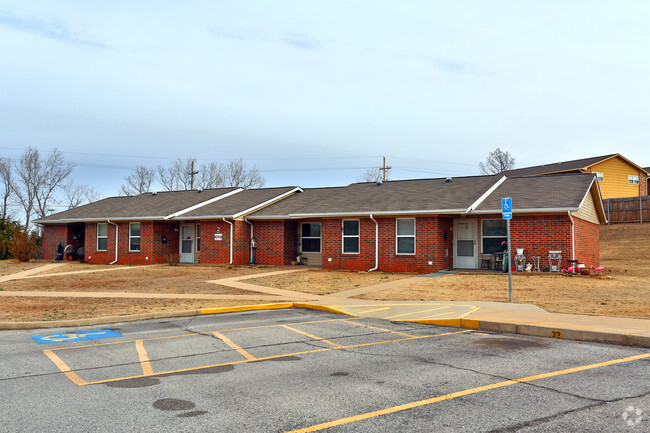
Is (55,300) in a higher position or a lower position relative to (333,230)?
lower

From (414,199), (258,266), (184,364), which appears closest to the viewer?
(184,364)

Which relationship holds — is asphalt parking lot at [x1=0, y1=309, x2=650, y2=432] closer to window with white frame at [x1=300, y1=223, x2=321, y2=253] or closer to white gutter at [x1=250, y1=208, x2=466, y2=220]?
white gutter at [x1=250, y1=208, x2=466, y2=220]

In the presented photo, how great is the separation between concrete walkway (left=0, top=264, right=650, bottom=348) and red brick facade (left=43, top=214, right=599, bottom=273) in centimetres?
491

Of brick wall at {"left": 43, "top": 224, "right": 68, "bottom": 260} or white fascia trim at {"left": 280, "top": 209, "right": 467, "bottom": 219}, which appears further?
brick wall at {"left": 43, "top": 224, "right": 68, "bottom": 260}

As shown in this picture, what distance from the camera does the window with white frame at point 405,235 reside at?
22.7 metres

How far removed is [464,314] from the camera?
1177 centimetres

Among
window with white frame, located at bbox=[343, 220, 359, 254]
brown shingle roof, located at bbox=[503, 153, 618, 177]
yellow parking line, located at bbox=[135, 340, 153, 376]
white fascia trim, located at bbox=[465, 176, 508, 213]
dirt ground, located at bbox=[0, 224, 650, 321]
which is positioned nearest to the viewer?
yellow parking line, located at bbox=[135, 340, 153, 376]

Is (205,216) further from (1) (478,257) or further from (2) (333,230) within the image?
(1) (478,257)

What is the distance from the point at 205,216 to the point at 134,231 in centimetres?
559

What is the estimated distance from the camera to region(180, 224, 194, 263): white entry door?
97.5 ft

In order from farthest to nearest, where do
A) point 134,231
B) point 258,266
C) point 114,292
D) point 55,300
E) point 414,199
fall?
point 134,231 < point 258,266 < point 414,199 < point 114,292 < point 55,300

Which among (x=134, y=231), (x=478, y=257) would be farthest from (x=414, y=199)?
(x=134, y=231)

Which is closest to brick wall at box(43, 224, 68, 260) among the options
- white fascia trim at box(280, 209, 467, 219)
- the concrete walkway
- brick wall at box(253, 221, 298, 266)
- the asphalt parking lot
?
brick wall at box(253, 221, 298, 266)

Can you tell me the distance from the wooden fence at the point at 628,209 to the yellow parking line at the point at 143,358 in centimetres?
3891
